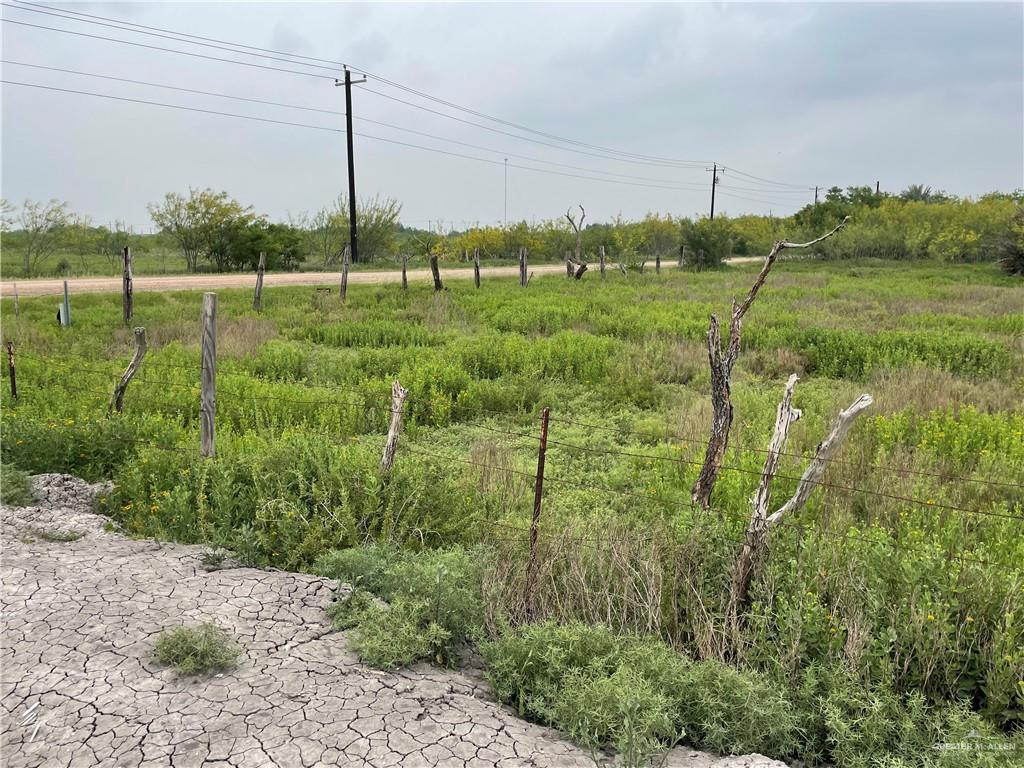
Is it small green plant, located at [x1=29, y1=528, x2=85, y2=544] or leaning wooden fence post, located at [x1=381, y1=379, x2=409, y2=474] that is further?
leaning wooden fence post, located at [x1=381, y1=379, x2=409, y2=474]

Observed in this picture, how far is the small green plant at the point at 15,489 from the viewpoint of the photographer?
6.18 meters

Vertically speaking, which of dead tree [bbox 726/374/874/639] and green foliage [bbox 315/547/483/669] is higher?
dead tree [bbox 726/374/874/639]

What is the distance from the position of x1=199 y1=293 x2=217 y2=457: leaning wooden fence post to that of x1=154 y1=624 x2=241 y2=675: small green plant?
125 inches

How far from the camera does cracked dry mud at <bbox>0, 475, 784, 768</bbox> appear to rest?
329 centimetres

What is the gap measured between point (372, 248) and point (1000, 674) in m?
44.4

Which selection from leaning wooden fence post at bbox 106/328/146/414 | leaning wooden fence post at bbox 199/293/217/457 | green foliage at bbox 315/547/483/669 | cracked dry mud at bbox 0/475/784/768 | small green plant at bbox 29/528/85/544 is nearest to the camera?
cracked dry mud at bbox 0/475/784/768

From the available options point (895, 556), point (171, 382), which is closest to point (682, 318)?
point (171, 382)

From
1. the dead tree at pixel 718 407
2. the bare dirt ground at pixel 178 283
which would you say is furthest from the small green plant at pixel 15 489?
the bare dirt ground at pixel 178 283

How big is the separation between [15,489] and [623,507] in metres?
5.49

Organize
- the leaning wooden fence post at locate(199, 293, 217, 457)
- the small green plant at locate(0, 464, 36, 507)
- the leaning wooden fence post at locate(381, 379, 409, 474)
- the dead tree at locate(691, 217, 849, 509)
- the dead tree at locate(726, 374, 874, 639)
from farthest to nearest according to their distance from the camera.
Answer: the leaning wooden fence post at locate(199, 293, 217, 457) < the small green plant at locate(0, 464, 36, 507) < the leaning wooden fence post at locate(381, 379, 409, 474) < the dead tree at locate(691, 217, 849, 509) < the dead tree at locate(726, 374, 874, 639)

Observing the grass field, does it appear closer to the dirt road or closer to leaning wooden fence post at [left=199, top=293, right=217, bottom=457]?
leaning wooden fence post at [left=199, top=293, right=217, bottom=457]

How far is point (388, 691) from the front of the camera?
12.4 ft

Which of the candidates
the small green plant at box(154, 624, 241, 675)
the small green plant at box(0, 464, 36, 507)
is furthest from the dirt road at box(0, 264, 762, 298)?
the small green plant at box(154, 624, 241, 675)

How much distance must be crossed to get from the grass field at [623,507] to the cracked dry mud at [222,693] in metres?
0.23
